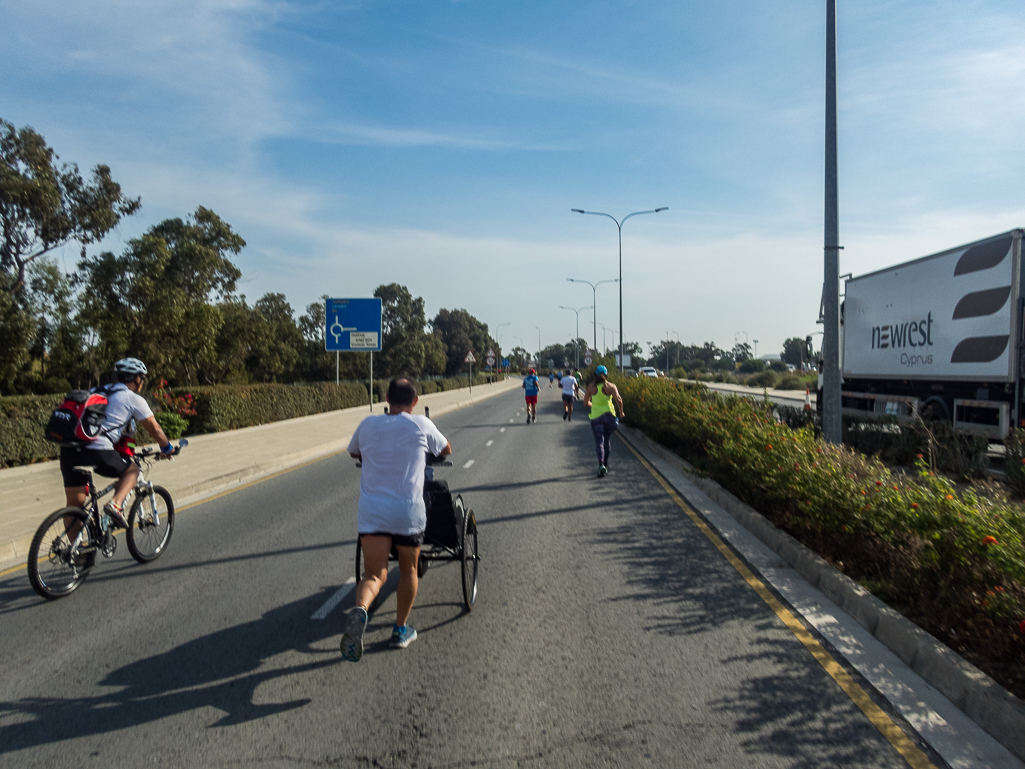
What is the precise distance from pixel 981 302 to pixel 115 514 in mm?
14991

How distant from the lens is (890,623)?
16.6 ft

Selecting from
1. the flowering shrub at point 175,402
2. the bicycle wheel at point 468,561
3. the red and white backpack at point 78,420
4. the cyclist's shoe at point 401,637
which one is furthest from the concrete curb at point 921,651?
the flowering shrub at point 175,402

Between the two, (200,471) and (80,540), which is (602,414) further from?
(80,540)

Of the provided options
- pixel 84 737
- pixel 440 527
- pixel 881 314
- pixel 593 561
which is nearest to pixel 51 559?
pixel 84 737

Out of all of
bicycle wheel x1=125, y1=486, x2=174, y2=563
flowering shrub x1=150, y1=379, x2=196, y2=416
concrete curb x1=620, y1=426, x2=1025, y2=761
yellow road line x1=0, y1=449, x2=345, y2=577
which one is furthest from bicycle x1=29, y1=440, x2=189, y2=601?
flowering shrub x1=150, y1=379, x2=196, y2=416

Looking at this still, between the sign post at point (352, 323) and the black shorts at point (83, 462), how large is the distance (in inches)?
1093

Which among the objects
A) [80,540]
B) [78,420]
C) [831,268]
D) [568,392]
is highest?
[831,268]

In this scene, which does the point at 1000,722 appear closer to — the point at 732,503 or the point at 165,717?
the point at 165,717

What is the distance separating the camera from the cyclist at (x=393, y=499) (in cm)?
471

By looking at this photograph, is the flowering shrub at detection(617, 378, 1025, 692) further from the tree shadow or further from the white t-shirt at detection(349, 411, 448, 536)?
the tree shadow

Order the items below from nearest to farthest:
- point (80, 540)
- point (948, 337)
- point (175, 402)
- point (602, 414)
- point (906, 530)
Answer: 1. point (906, 530)
2. point (80, 540)
3. point (602, 414)
4. point (948, 337)
5. point (175, 402)

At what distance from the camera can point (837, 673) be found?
455cm

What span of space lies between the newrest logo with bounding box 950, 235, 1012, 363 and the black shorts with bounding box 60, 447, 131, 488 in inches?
566

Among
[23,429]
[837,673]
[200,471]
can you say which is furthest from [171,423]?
[837,673]
